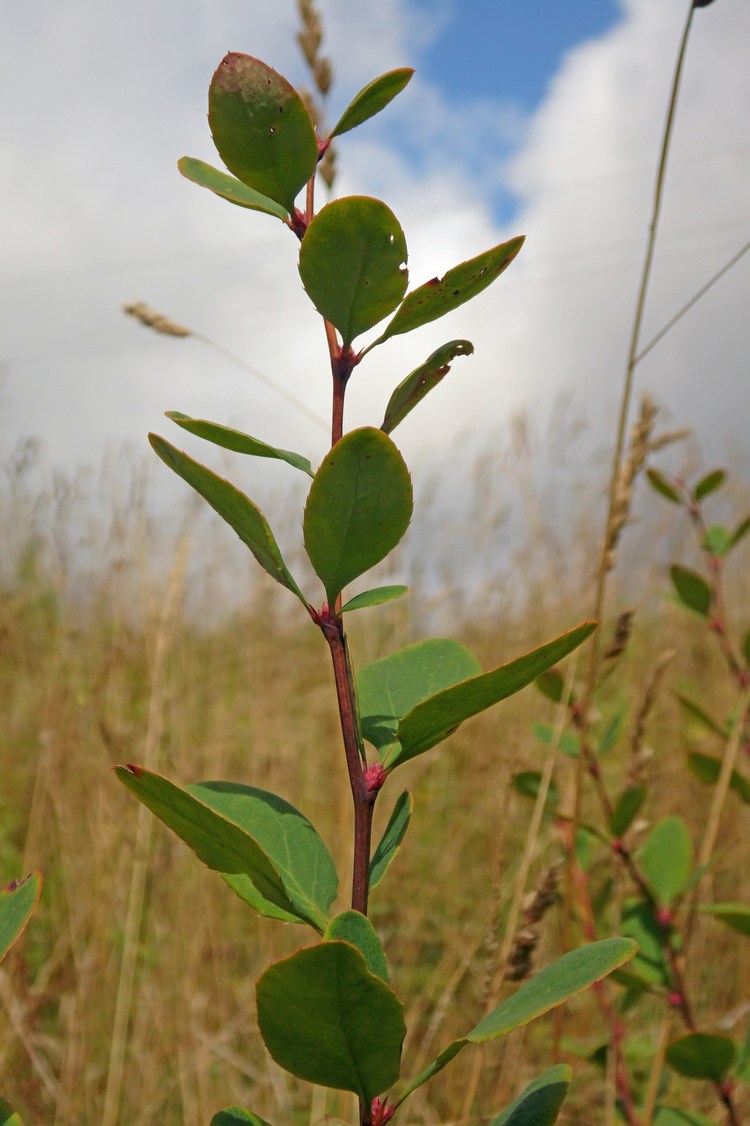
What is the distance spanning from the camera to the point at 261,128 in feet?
1.09

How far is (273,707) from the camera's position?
179 centimetres

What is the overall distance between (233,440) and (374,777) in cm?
14

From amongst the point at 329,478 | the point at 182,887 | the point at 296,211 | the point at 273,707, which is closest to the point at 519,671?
the point at 329,478

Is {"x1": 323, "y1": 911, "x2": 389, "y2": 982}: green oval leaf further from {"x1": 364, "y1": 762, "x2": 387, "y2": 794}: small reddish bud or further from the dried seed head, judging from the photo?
the dried seed head

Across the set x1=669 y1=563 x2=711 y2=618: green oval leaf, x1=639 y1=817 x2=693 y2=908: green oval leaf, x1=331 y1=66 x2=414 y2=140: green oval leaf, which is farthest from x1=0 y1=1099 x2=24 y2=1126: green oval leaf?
x1=669 y1=563 x2=711 y2=618: green oval leaf

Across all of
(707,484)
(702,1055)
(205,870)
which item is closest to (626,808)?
(702,1055)

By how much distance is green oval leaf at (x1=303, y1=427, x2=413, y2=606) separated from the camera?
11.4 inches

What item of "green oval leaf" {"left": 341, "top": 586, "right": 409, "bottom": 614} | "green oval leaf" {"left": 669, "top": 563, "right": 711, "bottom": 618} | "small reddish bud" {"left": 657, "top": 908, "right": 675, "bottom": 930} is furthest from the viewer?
"green oval leaf" {"left": 669, "top": 563, "right": 711, "bottom": 618}

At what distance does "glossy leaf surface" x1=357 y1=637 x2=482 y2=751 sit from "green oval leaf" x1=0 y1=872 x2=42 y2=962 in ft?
0.43

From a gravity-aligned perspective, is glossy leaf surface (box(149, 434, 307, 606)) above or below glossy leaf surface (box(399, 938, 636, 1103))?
above

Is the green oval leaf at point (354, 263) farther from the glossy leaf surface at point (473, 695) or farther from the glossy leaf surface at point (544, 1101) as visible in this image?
the glossy leaf surface at point (544, 1101)

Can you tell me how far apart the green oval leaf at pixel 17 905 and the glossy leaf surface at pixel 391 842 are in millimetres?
120

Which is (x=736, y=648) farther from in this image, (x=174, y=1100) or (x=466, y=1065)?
(x=174, y=1100)

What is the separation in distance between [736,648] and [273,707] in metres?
1.36
